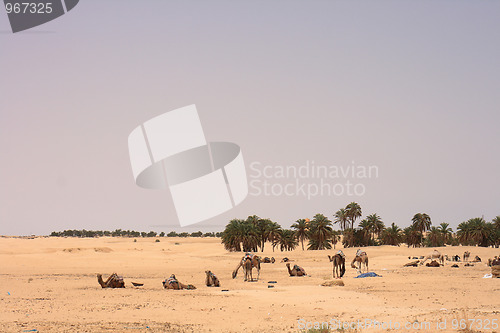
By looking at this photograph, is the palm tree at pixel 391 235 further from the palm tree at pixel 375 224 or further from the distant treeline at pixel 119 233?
the distant treeline at pixel 119 233

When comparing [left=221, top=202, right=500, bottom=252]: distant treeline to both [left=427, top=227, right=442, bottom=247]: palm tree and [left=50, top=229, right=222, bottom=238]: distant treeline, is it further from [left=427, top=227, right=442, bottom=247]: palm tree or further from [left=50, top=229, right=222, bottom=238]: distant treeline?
[left=50, top=229, right=222, bottom=238]: distant treeline

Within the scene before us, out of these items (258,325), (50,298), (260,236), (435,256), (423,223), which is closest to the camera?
(258,325)

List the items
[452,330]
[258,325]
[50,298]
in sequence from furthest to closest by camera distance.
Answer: [50,298], [258,325], [452,330]

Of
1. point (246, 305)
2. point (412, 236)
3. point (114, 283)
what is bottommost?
point (246, 305)

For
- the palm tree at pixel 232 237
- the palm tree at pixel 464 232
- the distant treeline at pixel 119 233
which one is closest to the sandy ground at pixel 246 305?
the palm tree at pixel 232 237

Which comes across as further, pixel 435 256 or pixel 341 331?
pixel 435 256

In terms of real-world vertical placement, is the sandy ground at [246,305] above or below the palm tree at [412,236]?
below

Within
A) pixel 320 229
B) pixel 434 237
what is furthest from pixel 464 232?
pixel 320 229

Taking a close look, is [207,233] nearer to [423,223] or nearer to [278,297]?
[423,223]

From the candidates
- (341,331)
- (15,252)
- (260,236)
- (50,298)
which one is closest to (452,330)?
(341,331)

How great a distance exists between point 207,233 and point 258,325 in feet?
558

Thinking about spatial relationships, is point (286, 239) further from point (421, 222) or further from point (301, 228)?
point (421, 222)

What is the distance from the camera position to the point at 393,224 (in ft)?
310

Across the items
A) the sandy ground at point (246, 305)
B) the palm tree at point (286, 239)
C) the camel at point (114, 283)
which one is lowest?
the sandy ground at point (246, 305)
